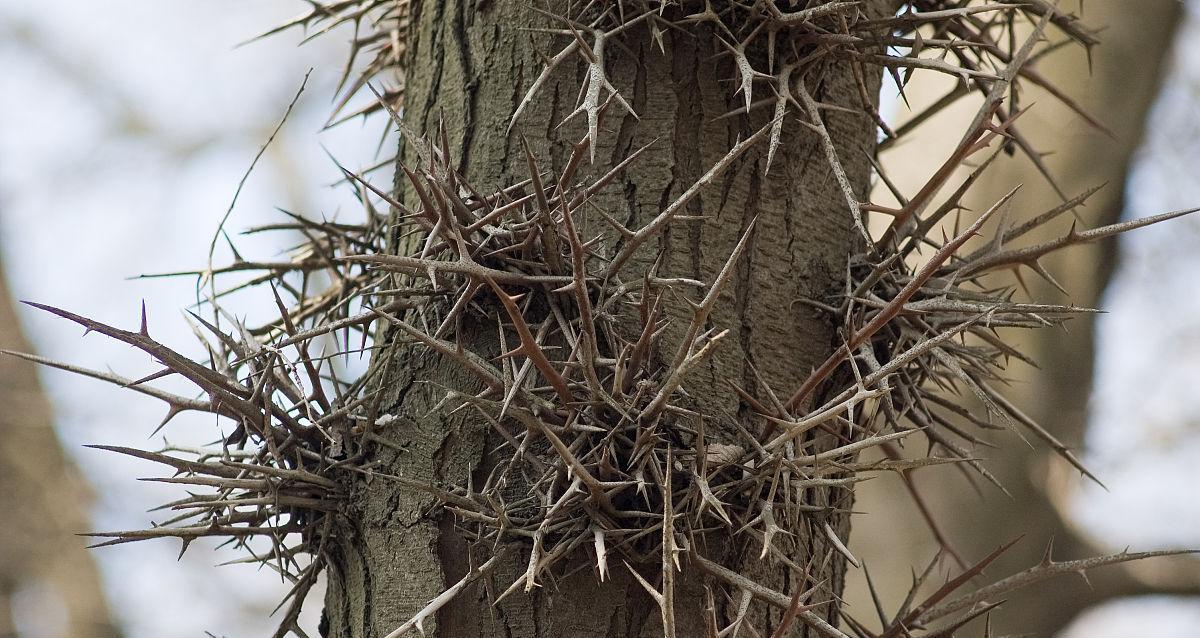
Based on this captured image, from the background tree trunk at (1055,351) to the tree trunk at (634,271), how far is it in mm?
2390

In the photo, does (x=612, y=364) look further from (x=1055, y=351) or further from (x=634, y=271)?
(x=1055, y=351)

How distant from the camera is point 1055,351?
335cm

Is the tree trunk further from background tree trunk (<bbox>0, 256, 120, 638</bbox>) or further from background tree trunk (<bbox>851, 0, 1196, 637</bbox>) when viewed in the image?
background tree trunk (<bbox>0, 256, 120, 638</bbox>)

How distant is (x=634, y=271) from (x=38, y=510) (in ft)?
13.7

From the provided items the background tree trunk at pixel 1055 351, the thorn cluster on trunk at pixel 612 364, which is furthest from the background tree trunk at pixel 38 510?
the thorn cluster on trunk at pixel 612 364

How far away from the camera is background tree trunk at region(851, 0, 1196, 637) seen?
315 cm

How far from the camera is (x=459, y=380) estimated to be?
867 mm

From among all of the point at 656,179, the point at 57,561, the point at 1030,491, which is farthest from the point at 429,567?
the point at 57,561

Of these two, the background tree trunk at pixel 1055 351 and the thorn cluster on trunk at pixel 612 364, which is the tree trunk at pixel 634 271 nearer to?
the thorn cluster on trunk at pixel 612 364

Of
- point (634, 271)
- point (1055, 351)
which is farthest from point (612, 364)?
point (1055, 351)

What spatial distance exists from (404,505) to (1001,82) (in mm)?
618

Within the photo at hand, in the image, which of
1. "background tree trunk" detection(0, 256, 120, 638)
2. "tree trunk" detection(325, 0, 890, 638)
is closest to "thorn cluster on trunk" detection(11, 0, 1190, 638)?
"tree trunk" detection(325, 0, 890, 638)

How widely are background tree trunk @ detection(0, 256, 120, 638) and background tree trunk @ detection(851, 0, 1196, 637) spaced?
3.27 m

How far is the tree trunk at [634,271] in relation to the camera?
0.80 metres
